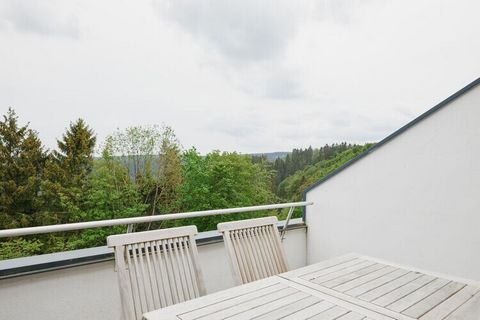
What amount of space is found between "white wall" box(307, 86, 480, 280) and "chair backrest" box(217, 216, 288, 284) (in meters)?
1.61

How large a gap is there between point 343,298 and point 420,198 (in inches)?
76.3

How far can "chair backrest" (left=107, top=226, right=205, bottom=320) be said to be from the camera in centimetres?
133

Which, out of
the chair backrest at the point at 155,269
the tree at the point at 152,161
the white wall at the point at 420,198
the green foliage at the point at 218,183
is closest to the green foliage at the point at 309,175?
the green foliage at the point at 218,183

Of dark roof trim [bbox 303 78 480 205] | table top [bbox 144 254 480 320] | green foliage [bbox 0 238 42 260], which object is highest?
dark roof trim [bbox 303 78 480 205]

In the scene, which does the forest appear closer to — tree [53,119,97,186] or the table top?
tree [53,119,97,186]

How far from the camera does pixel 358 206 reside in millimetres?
A: 3184

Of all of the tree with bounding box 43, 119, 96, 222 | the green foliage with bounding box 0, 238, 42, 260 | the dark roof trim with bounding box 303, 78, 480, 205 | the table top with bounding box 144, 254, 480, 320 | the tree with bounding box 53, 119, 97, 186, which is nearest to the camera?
the table top with bounding box 144, 254, 480, 320

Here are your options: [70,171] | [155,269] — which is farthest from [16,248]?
[155,269]

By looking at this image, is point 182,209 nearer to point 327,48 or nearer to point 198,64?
point 198,64

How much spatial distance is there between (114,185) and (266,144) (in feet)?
44.6

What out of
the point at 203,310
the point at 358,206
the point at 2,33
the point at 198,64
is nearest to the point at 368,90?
the point at 358,206

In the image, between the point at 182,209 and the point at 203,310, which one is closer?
the point at 203,310

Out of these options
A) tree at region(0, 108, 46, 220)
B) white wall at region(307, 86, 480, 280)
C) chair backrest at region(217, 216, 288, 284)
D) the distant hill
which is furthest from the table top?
the distant hill

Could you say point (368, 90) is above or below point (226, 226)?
above
